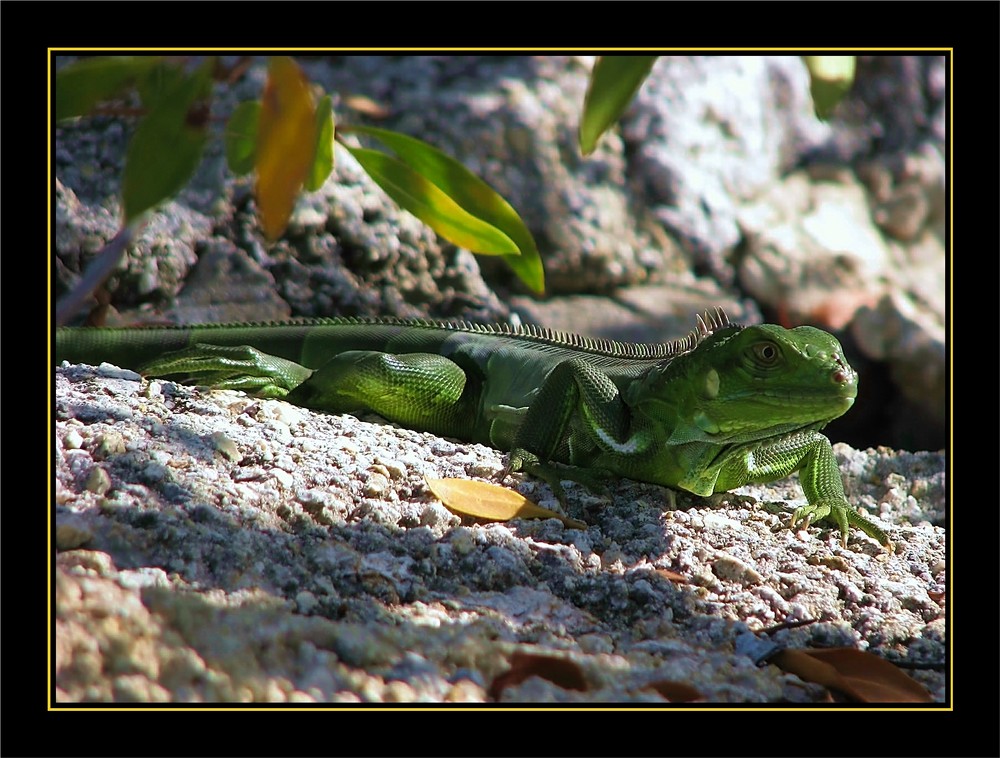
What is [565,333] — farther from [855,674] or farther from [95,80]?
[95,80]

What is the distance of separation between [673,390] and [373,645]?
168 centimetres

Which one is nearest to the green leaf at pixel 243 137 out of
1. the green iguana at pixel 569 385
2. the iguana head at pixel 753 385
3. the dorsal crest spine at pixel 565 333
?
the green iguana at pixel 569 385

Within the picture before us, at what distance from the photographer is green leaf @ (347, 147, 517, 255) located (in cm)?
227

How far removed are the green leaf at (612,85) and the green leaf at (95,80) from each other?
2.94ft

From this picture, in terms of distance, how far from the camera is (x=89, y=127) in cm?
530

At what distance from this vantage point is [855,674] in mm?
2357

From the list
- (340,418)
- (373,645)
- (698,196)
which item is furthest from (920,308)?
(373,645)

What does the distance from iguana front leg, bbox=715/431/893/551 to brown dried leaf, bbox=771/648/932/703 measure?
3.31ft

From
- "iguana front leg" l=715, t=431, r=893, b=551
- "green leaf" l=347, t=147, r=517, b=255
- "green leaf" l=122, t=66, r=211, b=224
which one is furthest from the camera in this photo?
"iguana front leg" l=715, t=431, r=893, b=551

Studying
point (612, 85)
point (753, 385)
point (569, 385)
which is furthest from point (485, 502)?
point (612, 85)

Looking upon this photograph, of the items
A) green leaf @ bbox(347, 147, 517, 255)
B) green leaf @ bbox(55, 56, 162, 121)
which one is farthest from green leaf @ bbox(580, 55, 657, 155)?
green leaf @ bbox(55, 56, 162, 121)

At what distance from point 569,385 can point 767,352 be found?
79cm

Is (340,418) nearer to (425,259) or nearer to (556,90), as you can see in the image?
(425,259)

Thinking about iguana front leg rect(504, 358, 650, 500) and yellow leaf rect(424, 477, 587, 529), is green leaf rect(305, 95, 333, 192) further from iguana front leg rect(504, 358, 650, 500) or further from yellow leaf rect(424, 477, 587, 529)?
iguana front leg rect(504, 358, 650, 500)
